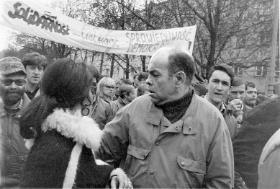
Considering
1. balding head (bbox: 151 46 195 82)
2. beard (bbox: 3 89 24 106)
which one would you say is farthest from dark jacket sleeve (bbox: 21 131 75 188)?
beard (bbox: 3 89 24 106)

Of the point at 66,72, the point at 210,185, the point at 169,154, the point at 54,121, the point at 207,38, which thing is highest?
the point at 207,38

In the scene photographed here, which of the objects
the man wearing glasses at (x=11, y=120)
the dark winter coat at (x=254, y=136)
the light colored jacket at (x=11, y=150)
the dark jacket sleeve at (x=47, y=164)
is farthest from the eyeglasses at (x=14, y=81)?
the dark winter coat at (x=254, y=136)

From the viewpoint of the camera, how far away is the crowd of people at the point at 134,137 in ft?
5.53

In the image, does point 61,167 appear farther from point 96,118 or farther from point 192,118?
point 96,118

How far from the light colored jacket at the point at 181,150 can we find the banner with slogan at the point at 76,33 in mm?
2498

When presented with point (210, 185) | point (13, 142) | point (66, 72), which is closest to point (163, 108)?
point (210, 185)

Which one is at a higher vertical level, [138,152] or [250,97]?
[250,97]

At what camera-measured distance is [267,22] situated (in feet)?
44.3

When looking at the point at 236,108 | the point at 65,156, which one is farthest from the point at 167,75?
the point at 236,108

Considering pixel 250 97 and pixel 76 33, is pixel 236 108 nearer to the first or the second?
pixel 250 97

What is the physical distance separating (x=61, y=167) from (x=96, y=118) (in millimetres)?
2736

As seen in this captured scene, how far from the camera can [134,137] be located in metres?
2.19

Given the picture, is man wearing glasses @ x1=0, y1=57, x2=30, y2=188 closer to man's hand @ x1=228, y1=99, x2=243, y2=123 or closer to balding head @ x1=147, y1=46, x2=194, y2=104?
balding head @ x1=147, y1=46, x2=194, y2=104

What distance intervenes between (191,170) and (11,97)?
4.20 ft
